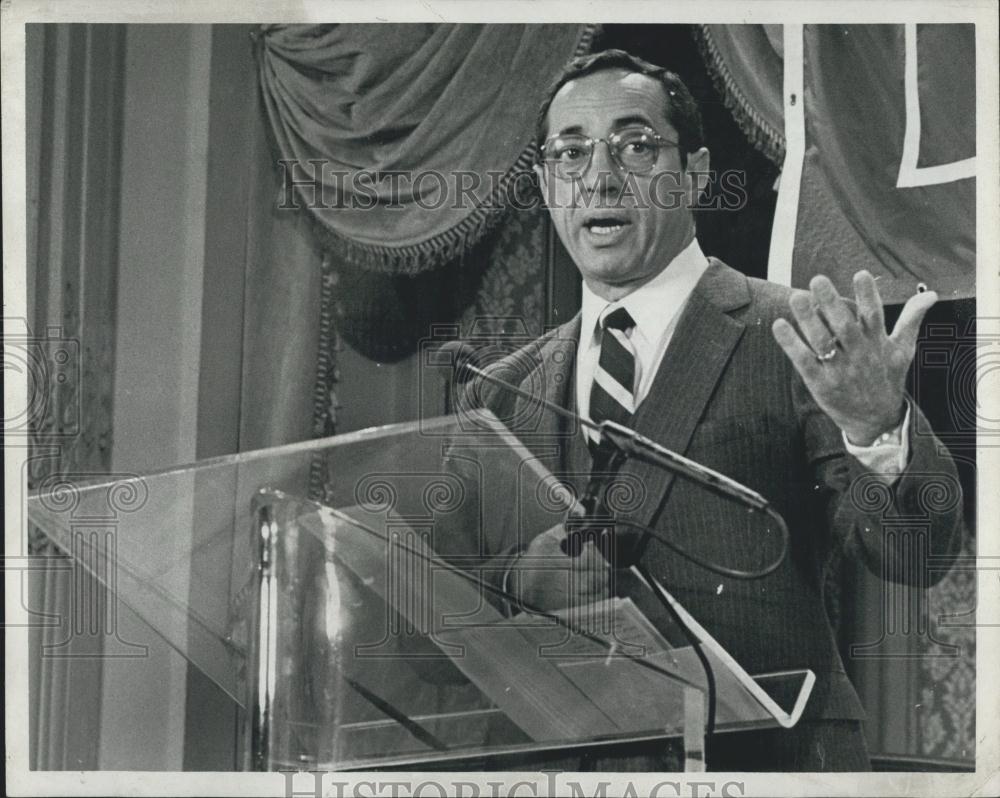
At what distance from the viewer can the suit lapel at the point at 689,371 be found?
9.54 feet

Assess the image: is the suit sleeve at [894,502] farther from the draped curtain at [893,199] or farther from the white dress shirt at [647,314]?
the white dress shirt at [647,314]

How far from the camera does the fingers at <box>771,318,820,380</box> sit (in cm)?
289

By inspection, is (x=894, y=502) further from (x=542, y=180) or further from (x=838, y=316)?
(x=542, y=180)

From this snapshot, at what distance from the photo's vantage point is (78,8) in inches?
119

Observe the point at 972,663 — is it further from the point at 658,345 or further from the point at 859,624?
the point at 658,345

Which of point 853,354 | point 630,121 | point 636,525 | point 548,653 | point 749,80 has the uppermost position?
point 749,80

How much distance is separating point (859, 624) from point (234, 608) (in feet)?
4.61

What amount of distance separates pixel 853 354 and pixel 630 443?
53 centimetres

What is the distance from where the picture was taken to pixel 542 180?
9.77ft

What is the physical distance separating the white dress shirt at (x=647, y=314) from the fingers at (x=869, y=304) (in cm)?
35

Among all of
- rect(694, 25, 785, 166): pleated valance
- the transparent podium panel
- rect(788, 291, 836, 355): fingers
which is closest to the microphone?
the transparent podium panel

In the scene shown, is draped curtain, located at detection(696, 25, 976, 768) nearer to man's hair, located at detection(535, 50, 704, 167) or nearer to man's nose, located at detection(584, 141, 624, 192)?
man's hair, located at detection(535, 50, 704, 167)

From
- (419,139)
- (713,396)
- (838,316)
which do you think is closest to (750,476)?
(713,396)

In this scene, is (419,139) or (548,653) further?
(419,139)
